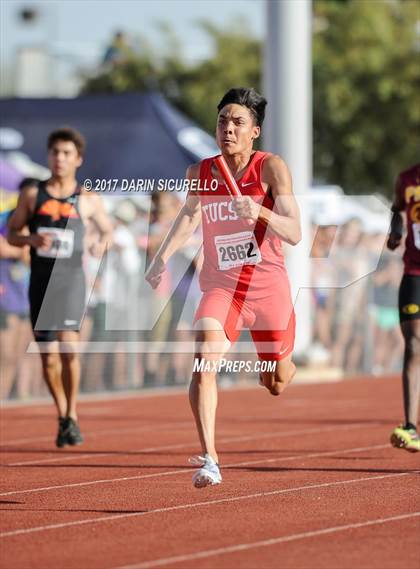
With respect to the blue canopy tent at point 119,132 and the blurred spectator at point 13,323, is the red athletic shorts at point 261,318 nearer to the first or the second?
the blurred spectator at point 13,323

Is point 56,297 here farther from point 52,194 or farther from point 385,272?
point 385,272

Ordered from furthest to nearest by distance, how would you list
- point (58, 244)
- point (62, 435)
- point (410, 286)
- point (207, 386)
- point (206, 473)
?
point (58, 244) < point (62, 435) < point (410, 286) < point (207, 386) < point (206, 473)

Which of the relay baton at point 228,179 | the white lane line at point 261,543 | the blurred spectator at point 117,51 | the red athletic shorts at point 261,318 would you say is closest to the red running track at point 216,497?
the white lane line at point 261,543

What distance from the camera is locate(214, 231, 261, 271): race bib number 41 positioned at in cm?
823

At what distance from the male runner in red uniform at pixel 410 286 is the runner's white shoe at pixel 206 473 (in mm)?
2382

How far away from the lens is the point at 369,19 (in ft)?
157

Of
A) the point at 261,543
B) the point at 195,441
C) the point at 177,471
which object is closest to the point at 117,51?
the point at 195,441

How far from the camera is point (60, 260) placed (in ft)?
37.3

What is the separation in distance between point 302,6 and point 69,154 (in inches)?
357

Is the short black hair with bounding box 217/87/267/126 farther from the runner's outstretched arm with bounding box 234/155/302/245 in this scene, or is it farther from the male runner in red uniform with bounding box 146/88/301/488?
the runner's outstretched arm with bounding box 234/155/302/245

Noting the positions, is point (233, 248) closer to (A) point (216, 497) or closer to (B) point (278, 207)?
(B) point (278, 207)

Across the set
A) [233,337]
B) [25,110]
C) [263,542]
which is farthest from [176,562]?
[25,110]

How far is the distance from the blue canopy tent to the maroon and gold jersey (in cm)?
867

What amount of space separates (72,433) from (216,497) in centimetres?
324
